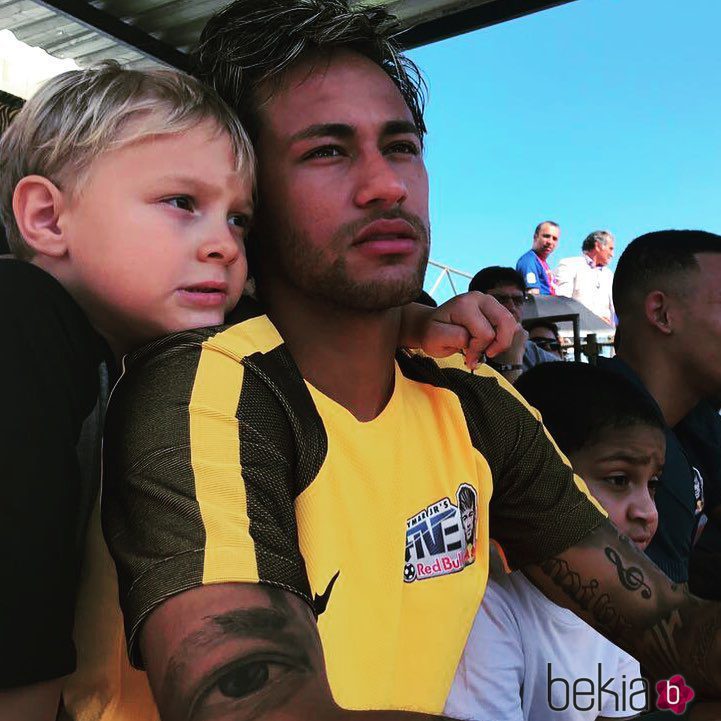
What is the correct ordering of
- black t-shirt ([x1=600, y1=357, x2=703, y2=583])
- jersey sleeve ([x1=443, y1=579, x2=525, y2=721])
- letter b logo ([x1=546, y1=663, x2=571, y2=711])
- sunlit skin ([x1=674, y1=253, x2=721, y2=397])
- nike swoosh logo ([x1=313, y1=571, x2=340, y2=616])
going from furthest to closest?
sunlit skin ([x1=674, y1=253, x2=721, y2=397]) → black t-shirt ([x1=600, y1=357, x2=703, y2=583]) → letter b logo ([x1=546, y1=663, x2=571, y2=711]) → jersey sleeve ([x1=443, y1=579, x2=525, y2=721]) → nike swoosh logo ([x1=313, y1=571, x2=340, y2=616])

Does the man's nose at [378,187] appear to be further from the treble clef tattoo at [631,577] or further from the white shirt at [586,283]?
the white shirt at [586,283]

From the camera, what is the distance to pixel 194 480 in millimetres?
1023

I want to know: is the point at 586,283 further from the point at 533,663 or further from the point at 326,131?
the point at 326,131

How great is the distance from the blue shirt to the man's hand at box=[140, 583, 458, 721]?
7.28m

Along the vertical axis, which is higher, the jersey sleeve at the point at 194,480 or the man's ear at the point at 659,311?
the jersey sleeve at the point at 194,480

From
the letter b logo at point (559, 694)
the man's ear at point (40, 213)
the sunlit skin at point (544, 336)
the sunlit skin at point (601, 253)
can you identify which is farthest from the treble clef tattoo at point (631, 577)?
the sunlit skin at point (601, 253)

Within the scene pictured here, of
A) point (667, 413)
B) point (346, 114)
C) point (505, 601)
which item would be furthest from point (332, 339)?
point (667, 413)

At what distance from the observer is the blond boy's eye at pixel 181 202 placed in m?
1.31

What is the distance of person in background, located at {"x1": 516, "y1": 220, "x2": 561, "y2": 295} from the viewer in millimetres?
8023

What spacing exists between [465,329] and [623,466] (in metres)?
1.16

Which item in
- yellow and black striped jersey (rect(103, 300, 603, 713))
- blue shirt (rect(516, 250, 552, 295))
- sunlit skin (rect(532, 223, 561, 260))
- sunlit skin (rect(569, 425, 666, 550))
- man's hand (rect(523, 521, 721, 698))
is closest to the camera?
yellow and black striped jersey (rect(103, 300, 603, 713))

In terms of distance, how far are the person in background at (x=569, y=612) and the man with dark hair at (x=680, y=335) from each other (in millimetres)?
519

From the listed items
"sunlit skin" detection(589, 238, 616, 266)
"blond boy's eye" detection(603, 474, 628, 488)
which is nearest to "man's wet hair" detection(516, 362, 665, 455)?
"blond boy's eye" detection(603, 474, 628, 488)

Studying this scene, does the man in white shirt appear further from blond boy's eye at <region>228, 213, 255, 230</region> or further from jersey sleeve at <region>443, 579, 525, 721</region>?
blond boy's eye at <region>228, 213, 255, 230</region>
